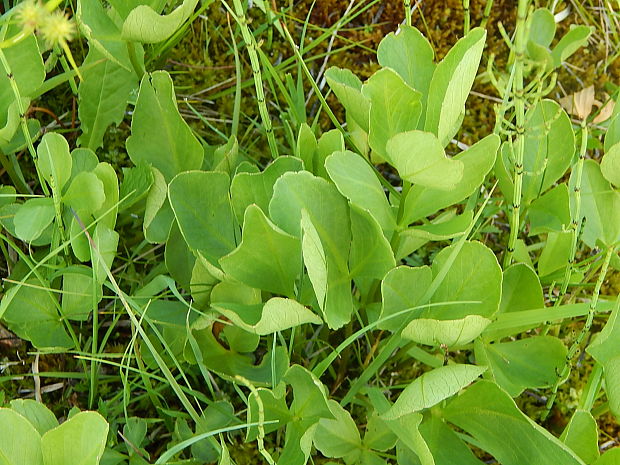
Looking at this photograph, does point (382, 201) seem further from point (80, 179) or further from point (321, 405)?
point (80, 179)

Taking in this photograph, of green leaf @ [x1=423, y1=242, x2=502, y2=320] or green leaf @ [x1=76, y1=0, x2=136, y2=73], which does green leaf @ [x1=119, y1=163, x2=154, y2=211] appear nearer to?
green leaf @ [x1=76, y1=0, x2=136, y2=73]

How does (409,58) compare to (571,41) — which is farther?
(571,41)

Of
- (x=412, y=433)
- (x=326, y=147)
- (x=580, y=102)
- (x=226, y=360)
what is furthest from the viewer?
(x=580, y=102)

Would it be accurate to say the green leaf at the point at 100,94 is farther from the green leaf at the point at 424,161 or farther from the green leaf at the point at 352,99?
the green leaf at the point at 424,161

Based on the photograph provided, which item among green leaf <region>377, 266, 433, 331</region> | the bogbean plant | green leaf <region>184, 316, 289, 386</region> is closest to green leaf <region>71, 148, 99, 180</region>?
the bogbean plant

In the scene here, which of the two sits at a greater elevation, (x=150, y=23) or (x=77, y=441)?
(x=150, y=23)

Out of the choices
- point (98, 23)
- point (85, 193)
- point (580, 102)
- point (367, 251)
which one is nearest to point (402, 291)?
point (367, 251)

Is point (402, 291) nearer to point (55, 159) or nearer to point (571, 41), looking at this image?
point (55, 159)
